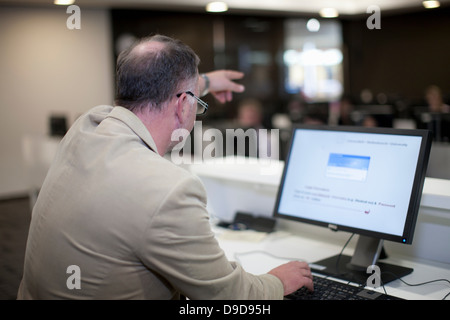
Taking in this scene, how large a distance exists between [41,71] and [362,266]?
6.17 m

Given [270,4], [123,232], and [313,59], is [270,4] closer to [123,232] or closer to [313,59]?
[313,59]

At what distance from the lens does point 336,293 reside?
1322 mm

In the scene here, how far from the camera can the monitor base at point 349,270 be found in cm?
143

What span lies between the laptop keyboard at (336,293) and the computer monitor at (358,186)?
0.08m

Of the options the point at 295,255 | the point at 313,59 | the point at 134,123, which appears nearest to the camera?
the point at 134,123

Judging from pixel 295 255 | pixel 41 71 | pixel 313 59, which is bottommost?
pixel 295 255

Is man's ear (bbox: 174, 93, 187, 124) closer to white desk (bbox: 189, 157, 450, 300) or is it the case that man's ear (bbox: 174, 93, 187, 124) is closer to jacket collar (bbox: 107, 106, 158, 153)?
jacket collar (bbox: 107, 106, 158, 153)

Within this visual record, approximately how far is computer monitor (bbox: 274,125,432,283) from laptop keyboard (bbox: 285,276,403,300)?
84 millimetres

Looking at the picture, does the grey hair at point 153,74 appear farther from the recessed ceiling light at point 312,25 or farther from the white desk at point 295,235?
the recessed ceiling light at point 312,25

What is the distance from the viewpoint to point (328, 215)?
1.54 m

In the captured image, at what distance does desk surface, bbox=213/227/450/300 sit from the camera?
1353mm
